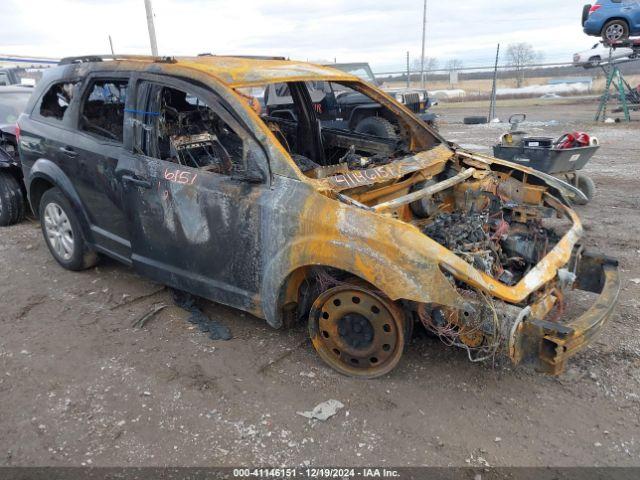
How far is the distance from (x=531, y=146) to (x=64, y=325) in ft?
19.6

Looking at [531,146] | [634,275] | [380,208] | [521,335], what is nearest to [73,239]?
[380,208]

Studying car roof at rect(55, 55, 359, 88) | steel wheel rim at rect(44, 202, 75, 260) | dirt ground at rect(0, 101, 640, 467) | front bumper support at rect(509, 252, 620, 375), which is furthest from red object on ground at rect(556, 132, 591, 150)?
steel wheel rim at rect(44, 202, 75, 260)

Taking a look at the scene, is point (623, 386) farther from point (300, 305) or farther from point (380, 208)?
point (300, 305)

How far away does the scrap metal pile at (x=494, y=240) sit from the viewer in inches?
120

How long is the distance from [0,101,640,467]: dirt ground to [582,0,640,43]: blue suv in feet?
46.3

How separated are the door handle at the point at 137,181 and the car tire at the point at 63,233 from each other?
1.04 meters

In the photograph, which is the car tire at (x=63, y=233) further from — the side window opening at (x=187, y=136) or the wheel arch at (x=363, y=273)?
the wheel arch at (x=363, y=273)

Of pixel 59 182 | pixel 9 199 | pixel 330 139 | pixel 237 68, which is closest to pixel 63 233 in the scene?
pixel 59 182

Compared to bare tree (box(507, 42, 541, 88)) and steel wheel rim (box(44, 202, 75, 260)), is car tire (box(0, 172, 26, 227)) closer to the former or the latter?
steel wheel rim (box(44, 202, 75, 260))

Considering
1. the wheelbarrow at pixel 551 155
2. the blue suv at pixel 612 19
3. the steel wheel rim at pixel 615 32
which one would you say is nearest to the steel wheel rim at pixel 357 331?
the wheelbarrow at pixel 551 155

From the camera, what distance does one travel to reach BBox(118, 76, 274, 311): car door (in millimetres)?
3211

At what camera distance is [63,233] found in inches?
186

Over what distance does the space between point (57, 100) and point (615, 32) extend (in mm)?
16269

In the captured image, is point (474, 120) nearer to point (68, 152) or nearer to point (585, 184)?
point (585, 184)
